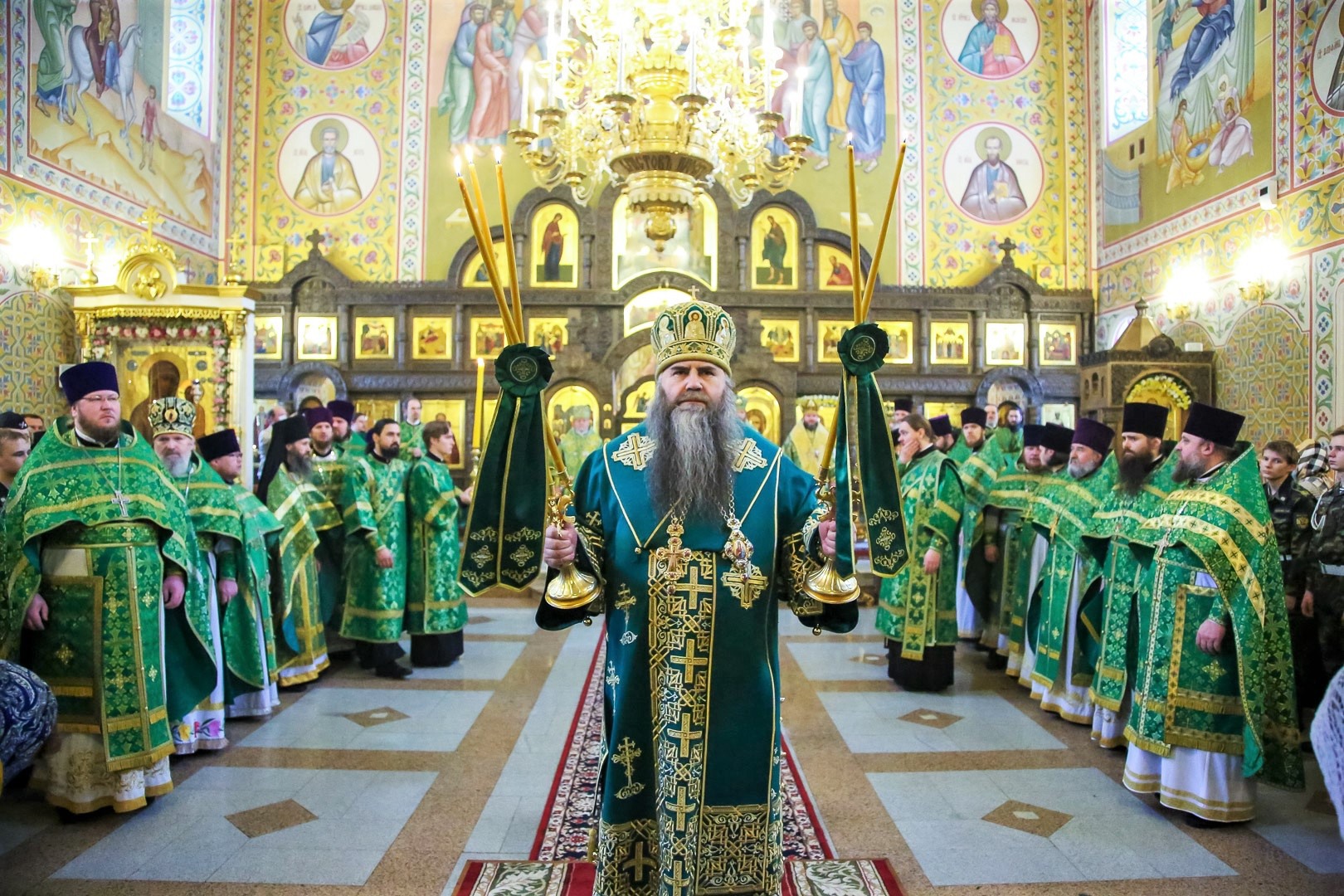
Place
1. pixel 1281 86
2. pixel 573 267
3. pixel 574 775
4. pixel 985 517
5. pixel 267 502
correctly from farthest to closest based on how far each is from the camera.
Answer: pixel 573 267, pixel 1281 86, pixel 985 517, pixel 267 502, pixel 574 775

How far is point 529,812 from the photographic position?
3846mm

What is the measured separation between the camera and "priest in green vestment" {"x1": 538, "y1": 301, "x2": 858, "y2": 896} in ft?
8.02

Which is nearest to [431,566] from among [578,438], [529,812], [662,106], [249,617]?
[249,617]

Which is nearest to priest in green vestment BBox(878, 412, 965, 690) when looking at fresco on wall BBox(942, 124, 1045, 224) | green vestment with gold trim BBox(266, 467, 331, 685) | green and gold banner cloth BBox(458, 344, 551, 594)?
green and gold banner cloth BBox(458, 344, 551, 594)

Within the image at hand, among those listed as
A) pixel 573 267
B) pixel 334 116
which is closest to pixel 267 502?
pixel 573 267

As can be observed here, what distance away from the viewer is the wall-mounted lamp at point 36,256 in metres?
8.76

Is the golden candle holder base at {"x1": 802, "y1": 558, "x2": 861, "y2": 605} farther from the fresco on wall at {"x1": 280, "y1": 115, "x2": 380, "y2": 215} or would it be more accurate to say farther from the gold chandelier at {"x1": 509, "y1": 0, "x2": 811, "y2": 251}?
the fresco on wall at {"x1": 280, "y1": 115, "x2": 380, "y2": 215}

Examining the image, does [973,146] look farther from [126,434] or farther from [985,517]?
[126,434]

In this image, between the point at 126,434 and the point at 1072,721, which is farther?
the point at 1072,721

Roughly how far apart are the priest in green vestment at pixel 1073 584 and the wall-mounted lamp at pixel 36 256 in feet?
32.7

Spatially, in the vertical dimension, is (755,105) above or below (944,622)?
above

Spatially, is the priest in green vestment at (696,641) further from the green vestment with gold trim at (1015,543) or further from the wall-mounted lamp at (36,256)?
the wall-mounted lamp at (36,256)

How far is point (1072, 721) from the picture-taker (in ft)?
17.0

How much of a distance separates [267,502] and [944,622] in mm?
4632
